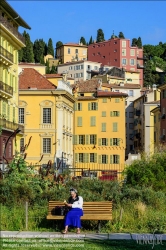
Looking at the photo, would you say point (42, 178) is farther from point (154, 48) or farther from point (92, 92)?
point (154, 48)

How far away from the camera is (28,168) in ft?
76.7

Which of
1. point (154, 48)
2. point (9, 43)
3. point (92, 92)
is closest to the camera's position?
point (9, 43)

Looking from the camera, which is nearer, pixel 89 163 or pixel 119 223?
pixel 119 223

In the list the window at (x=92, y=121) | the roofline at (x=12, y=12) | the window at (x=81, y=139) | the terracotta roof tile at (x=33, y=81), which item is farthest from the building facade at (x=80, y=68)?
the roofline at (x=12, y=12)

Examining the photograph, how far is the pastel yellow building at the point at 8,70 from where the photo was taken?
49725 millimetres

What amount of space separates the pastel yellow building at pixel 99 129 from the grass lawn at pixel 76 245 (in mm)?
59609

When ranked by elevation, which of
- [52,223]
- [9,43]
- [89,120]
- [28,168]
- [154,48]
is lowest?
[52,223]

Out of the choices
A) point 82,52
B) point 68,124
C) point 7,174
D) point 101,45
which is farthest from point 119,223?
point 82,52

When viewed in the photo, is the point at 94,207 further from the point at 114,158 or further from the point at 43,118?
the point at 114,158

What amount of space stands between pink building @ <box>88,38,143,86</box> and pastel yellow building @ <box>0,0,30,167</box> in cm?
10436

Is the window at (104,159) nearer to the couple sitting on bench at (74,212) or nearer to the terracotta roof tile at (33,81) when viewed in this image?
the terracotta roof tile at (33,81)

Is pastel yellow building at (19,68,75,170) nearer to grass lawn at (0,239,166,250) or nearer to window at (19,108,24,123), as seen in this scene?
window at (19,108,24,123)

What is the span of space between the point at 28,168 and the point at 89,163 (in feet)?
173

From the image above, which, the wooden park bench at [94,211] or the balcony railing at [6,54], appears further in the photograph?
the balcony railing at [6,54]
